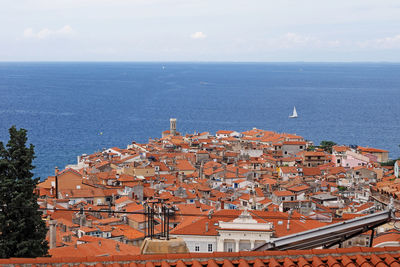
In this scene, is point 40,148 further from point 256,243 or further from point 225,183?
point 256,243

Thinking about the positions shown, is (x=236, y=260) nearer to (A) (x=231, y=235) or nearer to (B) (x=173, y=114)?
(A) (x=231, y=235)

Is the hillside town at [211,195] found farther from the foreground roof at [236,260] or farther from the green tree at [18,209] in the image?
the green tree at [18,209]

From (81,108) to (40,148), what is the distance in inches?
2446

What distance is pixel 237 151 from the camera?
65812mm

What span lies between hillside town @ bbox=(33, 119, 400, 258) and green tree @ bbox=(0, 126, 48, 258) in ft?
5.57

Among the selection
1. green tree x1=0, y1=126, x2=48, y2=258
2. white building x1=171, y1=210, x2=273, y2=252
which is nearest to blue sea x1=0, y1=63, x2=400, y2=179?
white building x1=171, y1=210, x2=273, y2=252

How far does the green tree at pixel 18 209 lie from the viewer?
12.0m

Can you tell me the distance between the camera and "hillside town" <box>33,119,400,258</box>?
22.5 metres

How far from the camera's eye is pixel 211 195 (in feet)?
132

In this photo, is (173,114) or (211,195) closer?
(211,195)

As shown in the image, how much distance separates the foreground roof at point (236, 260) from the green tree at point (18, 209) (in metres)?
6.74

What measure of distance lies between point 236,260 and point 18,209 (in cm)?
817

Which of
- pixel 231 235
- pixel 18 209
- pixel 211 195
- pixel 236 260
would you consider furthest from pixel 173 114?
pixel 236 260

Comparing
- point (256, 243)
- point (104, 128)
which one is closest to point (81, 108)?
point (104, 128)
